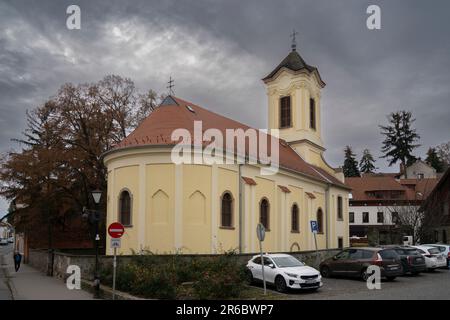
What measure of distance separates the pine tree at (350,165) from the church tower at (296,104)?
5146 centimetres

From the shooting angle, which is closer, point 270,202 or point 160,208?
point 160,208

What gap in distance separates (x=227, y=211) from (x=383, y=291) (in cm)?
1037

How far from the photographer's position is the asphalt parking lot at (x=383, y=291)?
16.9 m

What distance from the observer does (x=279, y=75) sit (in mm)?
41812

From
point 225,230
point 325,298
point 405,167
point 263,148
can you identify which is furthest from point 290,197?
point 405,167

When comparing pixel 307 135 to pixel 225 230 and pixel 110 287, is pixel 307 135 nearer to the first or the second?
pixel 225 230

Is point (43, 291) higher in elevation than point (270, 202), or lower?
lower

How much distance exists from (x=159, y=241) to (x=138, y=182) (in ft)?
10.7

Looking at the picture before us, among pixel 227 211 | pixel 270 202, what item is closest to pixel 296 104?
pixel 270 202

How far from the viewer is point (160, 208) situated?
24.9 meters

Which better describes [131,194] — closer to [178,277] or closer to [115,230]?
[178,277]

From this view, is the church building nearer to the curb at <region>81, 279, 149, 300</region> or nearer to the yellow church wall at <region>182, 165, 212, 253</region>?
the yellow church wall at <region>182, 165, 212, 253</region>

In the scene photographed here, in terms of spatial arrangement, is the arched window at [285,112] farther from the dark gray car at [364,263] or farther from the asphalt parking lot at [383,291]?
the asphalt parking lot at [383,291]

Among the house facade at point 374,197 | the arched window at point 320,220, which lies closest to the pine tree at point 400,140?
the house facade at point 374,197
